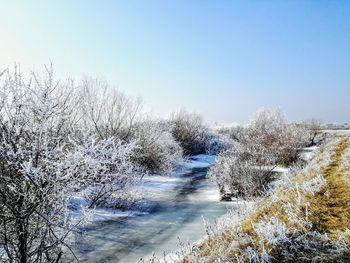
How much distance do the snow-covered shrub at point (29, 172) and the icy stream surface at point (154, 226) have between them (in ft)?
15.9

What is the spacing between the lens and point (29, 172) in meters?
5.33

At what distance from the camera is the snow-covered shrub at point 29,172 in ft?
17.9

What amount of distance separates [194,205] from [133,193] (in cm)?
297

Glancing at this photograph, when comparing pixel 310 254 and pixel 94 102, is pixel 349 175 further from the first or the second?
pixel 94 102

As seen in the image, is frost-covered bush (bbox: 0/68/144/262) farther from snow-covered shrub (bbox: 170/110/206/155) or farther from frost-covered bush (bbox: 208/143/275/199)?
snow-covered shrub (bbox: 170/110/206/155)

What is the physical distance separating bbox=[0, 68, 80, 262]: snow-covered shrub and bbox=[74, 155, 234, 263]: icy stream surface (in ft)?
15.9

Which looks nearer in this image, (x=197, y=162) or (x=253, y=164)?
(x=253, y=164)

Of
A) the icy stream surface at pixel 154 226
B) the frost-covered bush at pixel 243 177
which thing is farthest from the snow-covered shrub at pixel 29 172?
the frost-covered bush at pixel 243 177

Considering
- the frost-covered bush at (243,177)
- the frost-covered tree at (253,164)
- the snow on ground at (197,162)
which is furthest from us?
the snow on ground at (197,162)

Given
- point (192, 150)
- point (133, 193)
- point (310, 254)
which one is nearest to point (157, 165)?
point (133, 193)

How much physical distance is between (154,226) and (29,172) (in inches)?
376

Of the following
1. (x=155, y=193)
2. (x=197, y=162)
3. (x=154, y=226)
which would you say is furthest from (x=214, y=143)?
(x=154, y=226)

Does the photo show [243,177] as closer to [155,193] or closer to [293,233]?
[155,193]

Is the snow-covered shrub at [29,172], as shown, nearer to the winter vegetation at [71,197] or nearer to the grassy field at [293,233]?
the winter vegetation at [71,197]
